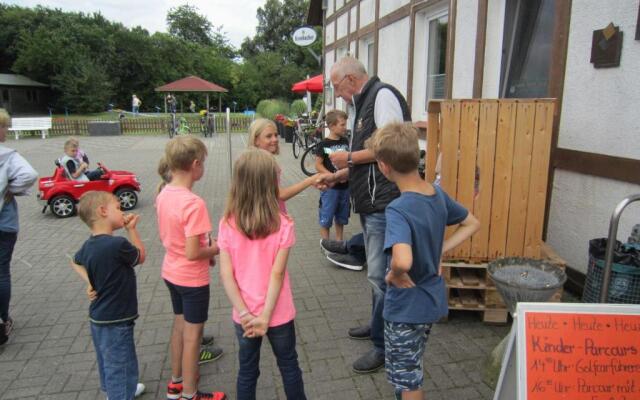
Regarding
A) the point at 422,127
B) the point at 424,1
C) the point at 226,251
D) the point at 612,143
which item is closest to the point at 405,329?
the point at 226,251

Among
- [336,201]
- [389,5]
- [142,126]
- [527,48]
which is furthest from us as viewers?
[142,126]

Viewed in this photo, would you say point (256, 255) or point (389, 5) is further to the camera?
point (389, 5)

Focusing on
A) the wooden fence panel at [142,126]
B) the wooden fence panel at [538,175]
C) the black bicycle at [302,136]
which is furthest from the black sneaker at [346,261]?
the wooden fence panel at [142,126]

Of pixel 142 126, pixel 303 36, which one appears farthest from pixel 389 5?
pixel 142 126

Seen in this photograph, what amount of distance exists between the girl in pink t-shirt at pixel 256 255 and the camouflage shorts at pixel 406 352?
513 mm

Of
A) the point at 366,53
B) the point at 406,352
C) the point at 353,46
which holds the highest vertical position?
the point at 353,46

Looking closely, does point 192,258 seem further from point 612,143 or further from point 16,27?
point 16,27

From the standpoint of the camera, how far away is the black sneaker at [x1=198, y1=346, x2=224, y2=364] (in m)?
3.26

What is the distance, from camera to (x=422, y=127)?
7199 millimetres

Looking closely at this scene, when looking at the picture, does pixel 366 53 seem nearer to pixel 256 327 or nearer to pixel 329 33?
pixel 329 33

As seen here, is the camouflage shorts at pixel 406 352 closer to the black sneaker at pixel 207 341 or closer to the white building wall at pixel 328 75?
the black sneaker at pixel 207 341

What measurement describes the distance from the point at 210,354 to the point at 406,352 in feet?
5.18

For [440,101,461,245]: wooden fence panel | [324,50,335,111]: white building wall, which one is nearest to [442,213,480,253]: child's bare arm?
[440,101,461,245]: wooden fence panel

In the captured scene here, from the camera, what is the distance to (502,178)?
11.6 ft
